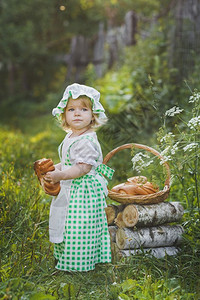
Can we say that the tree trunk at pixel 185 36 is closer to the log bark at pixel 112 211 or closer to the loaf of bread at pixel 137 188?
the loaf of bread at pixel 137 188

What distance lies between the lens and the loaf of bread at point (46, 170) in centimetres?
255

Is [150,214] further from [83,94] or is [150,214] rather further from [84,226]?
[83,94]

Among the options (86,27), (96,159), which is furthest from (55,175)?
(86,27)

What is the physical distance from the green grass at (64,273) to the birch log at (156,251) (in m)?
0.05

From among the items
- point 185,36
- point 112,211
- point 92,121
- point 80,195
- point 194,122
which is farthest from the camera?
point 185,36

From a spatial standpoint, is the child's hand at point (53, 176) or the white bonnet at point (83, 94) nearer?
the child's hand at point (53, 176)

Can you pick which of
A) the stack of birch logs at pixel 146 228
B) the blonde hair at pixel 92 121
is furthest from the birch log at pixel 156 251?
the blonde hair at pixel 92 121

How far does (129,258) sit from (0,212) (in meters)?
1.05

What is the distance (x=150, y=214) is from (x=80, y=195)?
58cm

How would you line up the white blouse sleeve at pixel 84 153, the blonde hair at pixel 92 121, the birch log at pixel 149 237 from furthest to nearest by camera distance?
the birch log at pixel 149 237 < the blonde hair at pixel 92 121 < the white blouse sleeve at pixel 84 153

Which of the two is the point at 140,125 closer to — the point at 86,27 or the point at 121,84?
the point at 121,84

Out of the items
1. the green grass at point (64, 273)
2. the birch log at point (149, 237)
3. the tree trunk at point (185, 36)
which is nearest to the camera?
the green grass at point (64, 273)

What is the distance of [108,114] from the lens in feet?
12.3

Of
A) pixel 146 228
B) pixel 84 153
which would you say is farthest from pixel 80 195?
pixel 146 228
